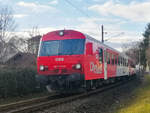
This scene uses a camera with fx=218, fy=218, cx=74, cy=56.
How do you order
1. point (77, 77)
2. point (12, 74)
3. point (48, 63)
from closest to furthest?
point (77, 77) → point (48, 63) → point (12, 74)

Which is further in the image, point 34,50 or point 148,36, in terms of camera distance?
→ point 148,36

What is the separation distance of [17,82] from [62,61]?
3.25 metres

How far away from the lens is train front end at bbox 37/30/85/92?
1045 centimetres

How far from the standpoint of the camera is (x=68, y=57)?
10734 millimetres

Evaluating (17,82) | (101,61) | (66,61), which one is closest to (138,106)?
(66,61)

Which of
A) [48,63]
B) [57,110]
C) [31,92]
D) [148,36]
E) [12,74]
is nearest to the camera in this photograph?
[57,110]

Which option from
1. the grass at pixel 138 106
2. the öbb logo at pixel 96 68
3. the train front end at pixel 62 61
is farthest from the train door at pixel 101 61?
the grass at pixel 138 106

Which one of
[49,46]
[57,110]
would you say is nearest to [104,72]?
[49,46]

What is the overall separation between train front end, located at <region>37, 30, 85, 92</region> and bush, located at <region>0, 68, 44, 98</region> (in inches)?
74.2

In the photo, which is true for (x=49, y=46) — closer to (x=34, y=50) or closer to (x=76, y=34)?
(x=76, y=34)

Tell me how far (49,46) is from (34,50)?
64.5ft

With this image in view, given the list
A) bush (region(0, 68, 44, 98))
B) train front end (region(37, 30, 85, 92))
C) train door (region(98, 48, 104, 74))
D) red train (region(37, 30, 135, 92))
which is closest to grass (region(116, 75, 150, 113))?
red train (region(37, 30, 135, 92))

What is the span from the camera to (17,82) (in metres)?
12.3

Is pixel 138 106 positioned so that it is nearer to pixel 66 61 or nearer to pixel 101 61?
pixel 66 61
